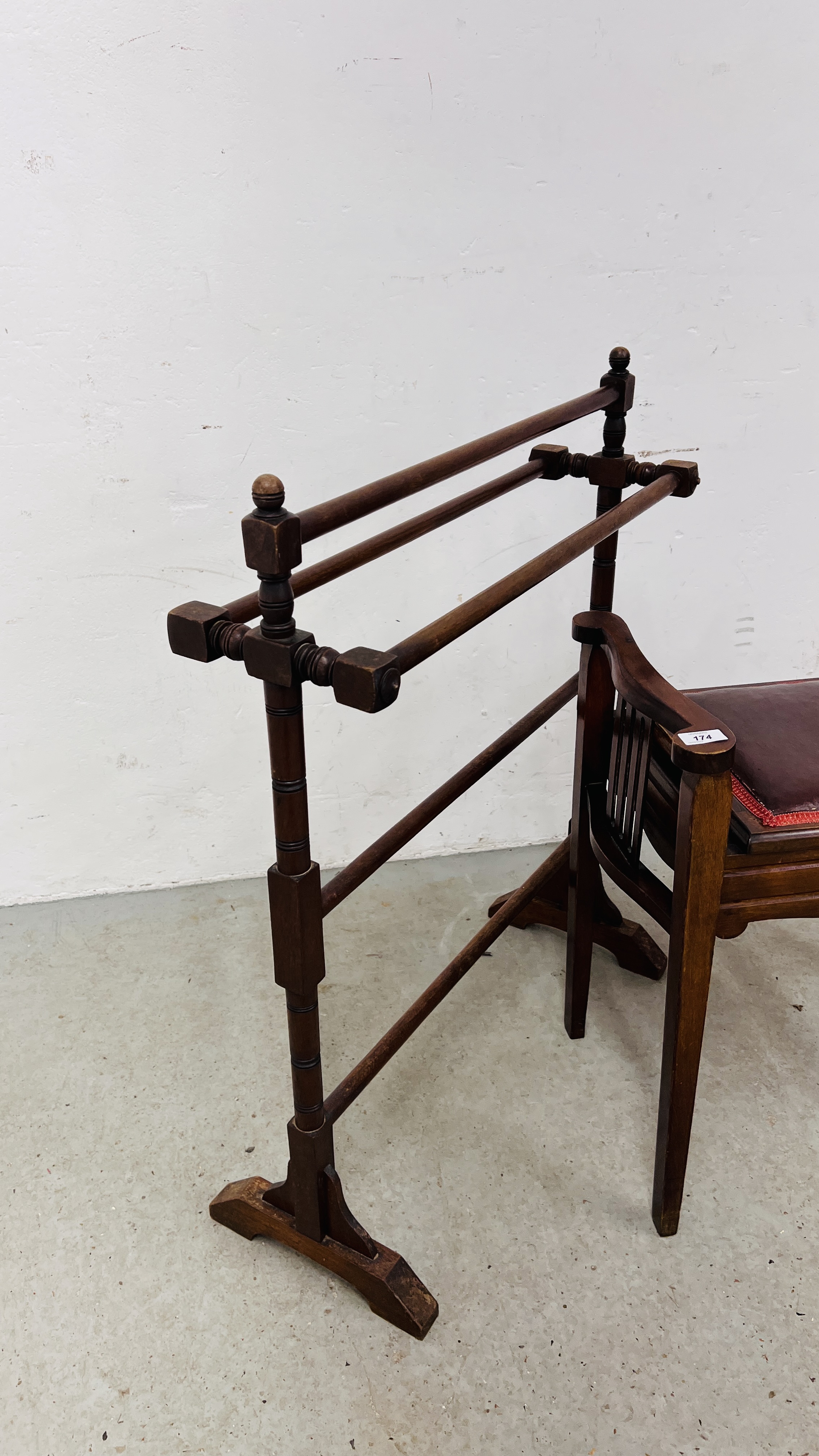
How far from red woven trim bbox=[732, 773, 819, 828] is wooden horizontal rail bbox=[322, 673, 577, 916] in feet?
1.47

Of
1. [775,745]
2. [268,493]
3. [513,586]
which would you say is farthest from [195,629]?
[775,745]

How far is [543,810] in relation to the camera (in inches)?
111

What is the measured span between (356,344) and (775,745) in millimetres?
1300

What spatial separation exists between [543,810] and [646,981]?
27.1 inches

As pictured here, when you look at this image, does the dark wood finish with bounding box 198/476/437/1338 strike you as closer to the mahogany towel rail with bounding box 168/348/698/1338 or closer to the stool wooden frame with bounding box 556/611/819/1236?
the mahogany towel rail with bounding box 168/348/698/1338

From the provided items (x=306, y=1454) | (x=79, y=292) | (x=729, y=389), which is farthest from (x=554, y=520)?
(x=306, y=1454)

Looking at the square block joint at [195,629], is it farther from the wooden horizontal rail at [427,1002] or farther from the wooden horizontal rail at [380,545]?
the wooden horizontal rail at [427,1002]

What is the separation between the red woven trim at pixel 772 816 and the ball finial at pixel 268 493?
827 mm

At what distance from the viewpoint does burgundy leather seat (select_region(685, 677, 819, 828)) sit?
1.53 metres

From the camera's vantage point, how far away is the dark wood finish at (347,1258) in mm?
1493

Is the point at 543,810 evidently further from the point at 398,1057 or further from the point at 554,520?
the point at 398,1057

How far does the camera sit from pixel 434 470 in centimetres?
136

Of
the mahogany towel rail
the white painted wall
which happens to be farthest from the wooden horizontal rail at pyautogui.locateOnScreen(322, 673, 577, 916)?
the white painted wall

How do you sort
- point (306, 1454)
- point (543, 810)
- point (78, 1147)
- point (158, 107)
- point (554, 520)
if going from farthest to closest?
point (543, 810), point (554, 520), point (158, 107), point (78, 1147), point (306, 1454)
